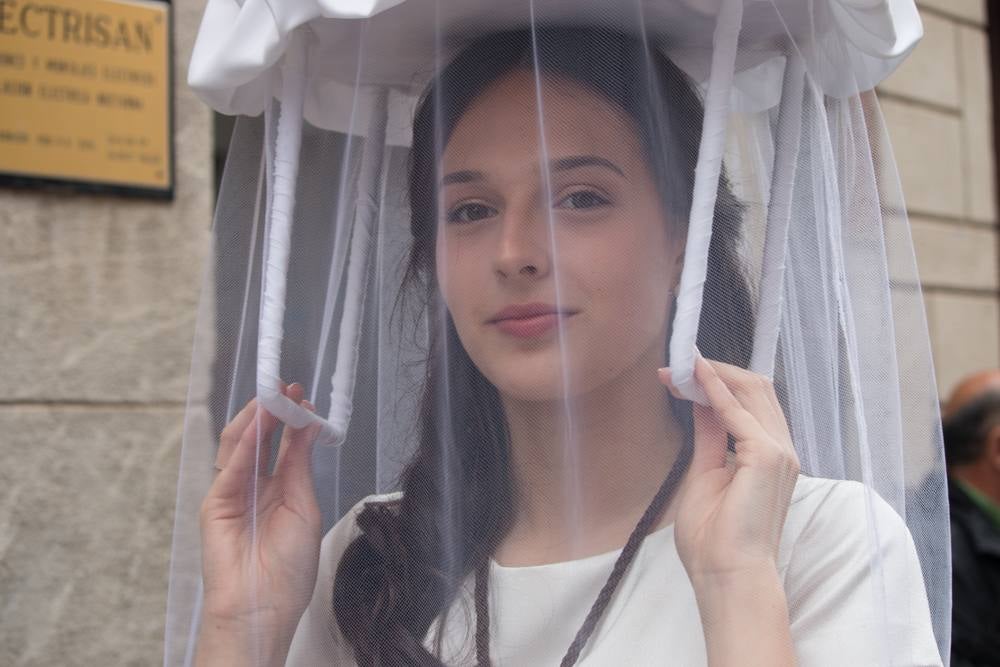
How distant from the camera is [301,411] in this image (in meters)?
1.58

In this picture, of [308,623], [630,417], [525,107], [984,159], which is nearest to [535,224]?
[525,107]

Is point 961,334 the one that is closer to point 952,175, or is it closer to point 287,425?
point 952,175

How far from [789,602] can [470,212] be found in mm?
627

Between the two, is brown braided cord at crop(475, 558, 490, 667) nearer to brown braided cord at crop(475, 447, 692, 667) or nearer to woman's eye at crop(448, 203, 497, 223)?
brown braided cord at crop(475, 447, 692, 667)

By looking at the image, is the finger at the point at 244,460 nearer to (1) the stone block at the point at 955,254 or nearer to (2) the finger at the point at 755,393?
(2) the finger at the point at 755,393

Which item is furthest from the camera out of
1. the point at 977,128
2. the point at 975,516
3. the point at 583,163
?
the point at 977,128

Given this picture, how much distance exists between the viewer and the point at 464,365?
5.26 feet

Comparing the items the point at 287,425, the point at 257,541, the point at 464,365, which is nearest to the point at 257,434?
the point at 287,425

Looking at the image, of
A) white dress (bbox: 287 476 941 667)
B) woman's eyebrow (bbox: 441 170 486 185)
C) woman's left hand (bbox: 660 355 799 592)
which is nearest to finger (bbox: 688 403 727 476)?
woman's left hand (bbox: 660 355 799 592)

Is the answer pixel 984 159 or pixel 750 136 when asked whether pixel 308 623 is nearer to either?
pixel 750 136

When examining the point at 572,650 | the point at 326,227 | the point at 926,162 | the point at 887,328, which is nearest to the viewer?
the point at 572,650

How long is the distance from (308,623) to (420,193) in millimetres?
614

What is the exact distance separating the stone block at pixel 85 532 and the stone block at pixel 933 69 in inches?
141

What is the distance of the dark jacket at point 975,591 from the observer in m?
3.12
